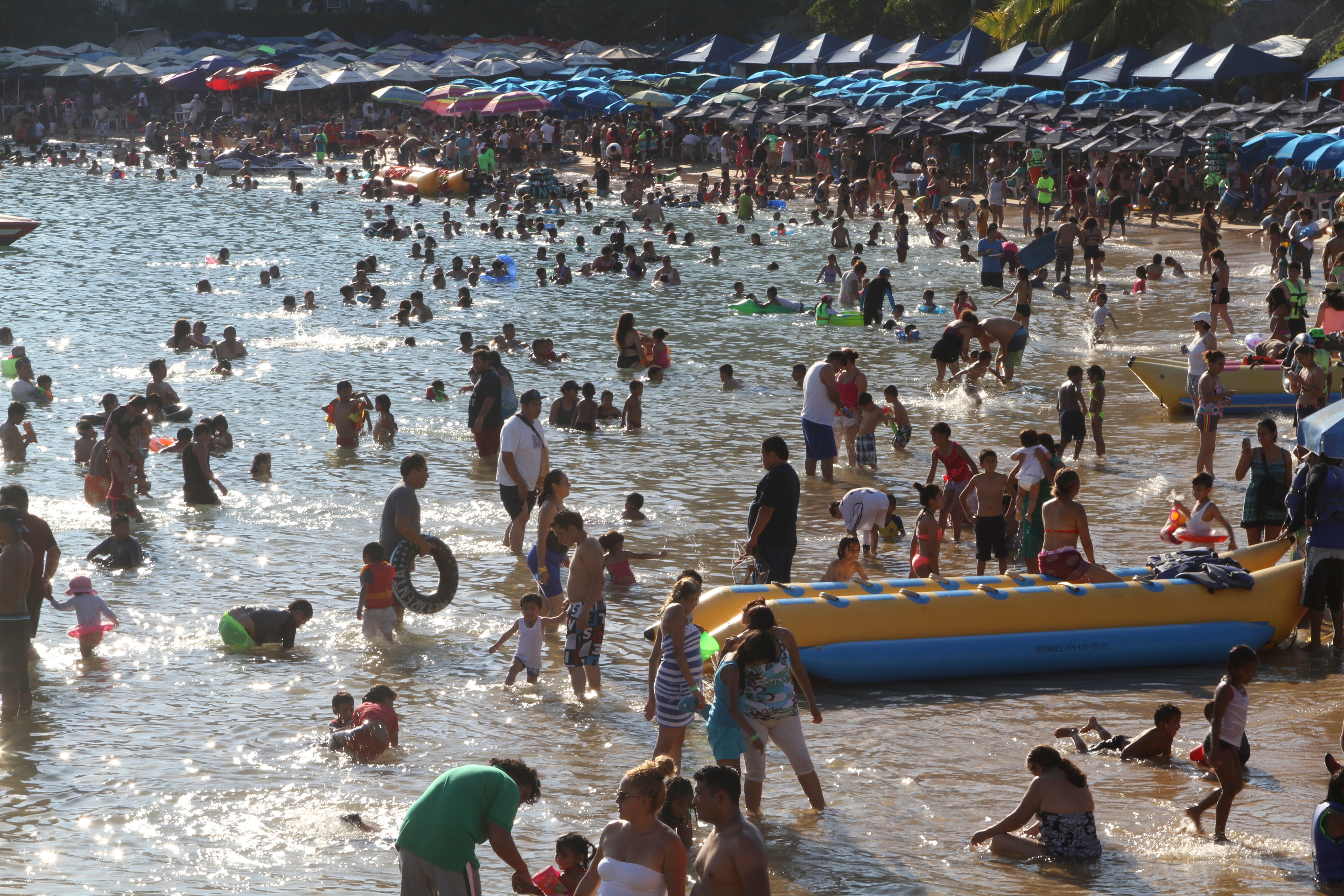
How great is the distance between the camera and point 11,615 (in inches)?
336

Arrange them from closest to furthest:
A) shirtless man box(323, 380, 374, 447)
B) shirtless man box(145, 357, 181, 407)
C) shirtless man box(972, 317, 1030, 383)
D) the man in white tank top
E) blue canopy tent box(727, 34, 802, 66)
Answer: the man in white tank top → shirtless man box(323, 380, 374, 447) → shirtless man box(145, 357, 181, 407) → shirtless man box(972, 317, 1030, 383) → blue canopy tent box(727, 34, 802, 66)

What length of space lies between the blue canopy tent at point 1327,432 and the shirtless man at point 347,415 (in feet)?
33.8

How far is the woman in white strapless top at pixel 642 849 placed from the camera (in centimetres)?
516

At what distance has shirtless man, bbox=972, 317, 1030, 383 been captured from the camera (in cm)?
1858

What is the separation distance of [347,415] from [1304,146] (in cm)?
1965

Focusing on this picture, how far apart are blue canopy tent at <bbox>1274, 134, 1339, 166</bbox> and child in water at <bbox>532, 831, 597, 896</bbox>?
2463 cm

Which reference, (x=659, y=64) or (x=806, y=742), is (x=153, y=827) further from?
(x=659, y=64)

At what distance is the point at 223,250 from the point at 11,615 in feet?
71.4

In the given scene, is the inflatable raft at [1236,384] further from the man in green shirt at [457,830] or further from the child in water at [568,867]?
the man in green shirt at [457,830]

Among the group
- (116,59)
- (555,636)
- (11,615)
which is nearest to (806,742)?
(555,636)

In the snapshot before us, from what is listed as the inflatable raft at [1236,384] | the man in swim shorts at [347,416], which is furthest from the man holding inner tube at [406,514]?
the inflatable raft at [1236,384]

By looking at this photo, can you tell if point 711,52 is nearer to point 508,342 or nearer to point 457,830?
point 508,342

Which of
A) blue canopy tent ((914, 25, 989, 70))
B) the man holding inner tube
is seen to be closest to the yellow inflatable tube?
the man holding inner tube

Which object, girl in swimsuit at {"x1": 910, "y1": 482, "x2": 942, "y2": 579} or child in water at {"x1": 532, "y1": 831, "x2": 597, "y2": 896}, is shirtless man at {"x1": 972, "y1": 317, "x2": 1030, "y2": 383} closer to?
girl in swimsuit at {"x1": 910, "y1": 482, "x2": 942, "y2": 579}
